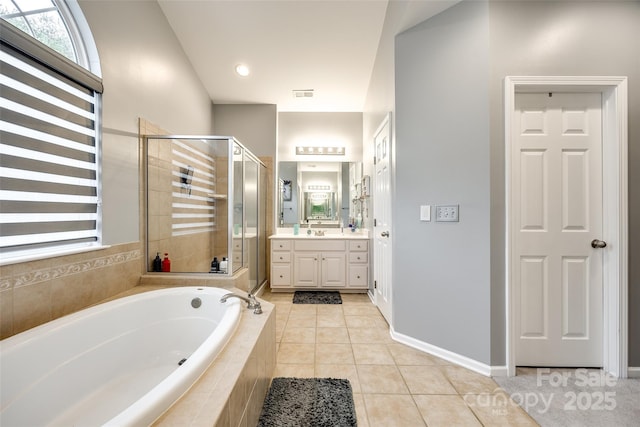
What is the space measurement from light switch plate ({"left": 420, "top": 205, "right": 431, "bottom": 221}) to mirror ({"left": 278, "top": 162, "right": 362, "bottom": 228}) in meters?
1.87

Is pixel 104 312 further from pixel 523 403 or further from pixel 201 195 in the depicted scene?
pixel 523 403

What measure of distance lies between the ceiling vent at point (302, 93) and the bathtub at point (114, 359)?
2.72 meters

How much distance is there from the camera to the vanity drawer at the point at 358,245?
322cm

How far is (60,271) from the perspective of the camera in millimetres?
1339

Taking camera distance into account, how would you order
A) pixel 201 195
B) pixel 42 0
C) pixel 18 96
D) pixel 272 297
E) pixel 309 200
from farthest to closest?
1. pixel 309 200
2. pixel 272 297
3. pixel 201 195
4. pixel 42 0
5. pixel 18 96

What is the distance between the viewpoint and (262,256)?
11.1ft

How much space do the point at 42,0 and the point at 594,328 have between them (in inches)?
153

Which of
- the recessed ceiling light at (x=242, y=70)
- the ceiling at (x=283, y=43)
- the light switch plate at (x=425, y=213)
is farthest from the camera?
Result: the recessed ceiling light at (x=242, y=70)

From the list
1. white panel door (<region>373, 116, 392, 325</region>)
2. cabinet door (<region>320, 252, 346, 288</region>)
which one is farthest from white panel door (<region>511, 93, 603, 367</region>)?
cabinet door (<region>320, 252, 346, 288</region>)

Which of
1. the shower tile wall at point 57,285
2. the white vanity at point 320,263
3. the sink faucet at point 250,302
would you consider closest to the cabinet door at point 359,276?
the white vanity at point 320,263

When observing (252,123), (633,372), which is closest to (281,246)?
(252,123)

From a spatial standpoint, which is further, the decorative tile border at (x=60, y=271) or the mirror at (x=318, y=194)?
the mirror at (x=318, y=194)

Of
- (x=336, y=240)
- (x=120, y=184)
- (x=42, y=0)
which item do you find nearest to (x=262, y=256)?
(x=336, y=240)

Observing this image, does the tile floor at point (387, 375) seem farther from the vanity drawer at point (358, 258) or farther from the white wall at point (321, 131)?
the white wall at point (321, 131)
